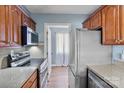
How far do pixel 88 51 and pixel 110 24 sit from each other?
732 mm

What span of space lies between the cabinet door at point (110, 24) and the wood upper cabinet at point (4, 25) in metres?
1.61

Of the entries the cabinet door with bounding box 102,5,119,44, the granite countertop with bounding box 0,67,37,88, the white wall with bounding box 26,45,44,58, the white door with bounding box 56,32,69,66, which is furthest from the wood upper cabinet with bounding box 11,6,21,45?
the white door with bounding box 56,32,69,66

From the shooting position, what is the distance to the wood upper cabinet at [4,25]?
2.37 m

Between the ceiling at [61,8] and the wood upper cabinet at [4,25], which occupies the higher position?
the ceiling at [61,8]

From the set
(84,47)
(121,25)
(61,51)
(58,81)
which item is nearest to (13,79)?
(121,25)

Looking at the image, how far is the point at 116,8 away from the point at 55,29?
7036 mm

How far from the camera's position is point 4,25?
2494 mm

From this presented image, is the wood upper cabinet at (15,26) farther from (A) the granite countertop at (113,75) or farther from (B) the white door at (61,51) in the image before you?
(B) the white door at (61,51)

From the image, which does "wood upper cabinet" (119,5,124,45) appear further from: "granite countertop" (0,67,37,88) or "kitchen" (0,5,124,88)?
"granite countertop" (0,67,37,88)

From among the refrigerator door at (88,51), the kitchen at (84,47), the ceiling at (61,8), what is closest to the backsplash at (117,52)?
the kitchen at (84,47)

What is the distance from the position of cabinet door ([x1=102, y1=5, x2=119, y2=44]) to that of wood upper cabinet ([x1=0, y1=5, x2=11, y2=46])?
161cm

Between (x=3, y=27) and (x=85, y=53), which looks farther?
(x=85, y=53)

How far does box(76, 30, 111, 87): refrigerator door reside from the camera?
3620 mm

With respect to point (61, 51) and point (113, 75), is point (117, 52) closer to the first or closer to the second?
point (113, 75)
